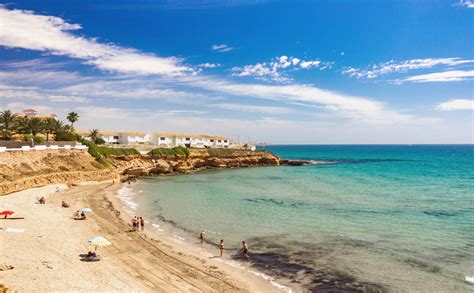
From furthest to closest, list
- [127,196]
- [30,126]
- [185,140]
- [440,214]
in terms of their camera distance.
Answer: [185,140] → [30,126] → [127,196] → [440,214]

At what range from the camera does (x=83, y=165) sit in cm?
6406

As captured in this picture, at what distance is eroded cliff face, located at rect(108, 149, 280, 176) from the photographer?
3150 inches

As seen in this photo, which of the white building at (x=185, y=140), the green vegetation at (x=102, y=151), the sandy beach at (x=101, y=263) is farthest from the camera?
the white building at (x=185, y=140)

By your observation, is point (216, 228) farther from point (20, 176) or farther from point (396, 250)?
point (20, 176)

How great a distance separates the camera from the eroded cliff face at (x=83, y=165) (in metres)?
45.7

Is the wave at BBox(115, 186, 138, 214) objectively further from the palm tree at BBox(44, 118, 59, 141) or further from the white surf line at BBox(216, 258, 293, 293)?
the palm tree at BBox(44, 118, 59, 141)

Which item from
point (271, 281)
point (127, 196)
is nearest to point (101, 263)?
point (271, 281)

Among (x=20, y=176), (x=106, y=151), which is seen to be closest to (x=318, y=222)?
(x=20, y=176)

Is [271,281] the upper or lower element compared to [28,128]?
lower

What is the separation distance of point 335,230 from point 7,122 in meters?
66.0

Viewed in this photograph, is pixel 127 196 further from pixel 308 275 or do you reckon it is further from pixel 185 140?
pixel 185 140

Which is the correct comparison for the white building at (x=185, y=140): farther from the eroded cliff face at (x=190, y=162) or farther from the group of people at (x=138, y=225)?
the group of people at (x=138, y=225)

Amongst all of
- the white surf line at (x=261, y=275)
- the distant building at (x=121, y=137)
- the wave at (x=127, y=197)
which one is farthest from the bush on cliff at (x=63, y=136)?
the white surf line at (x=261, y=275)

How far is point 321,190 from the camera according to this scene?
5584 cm
